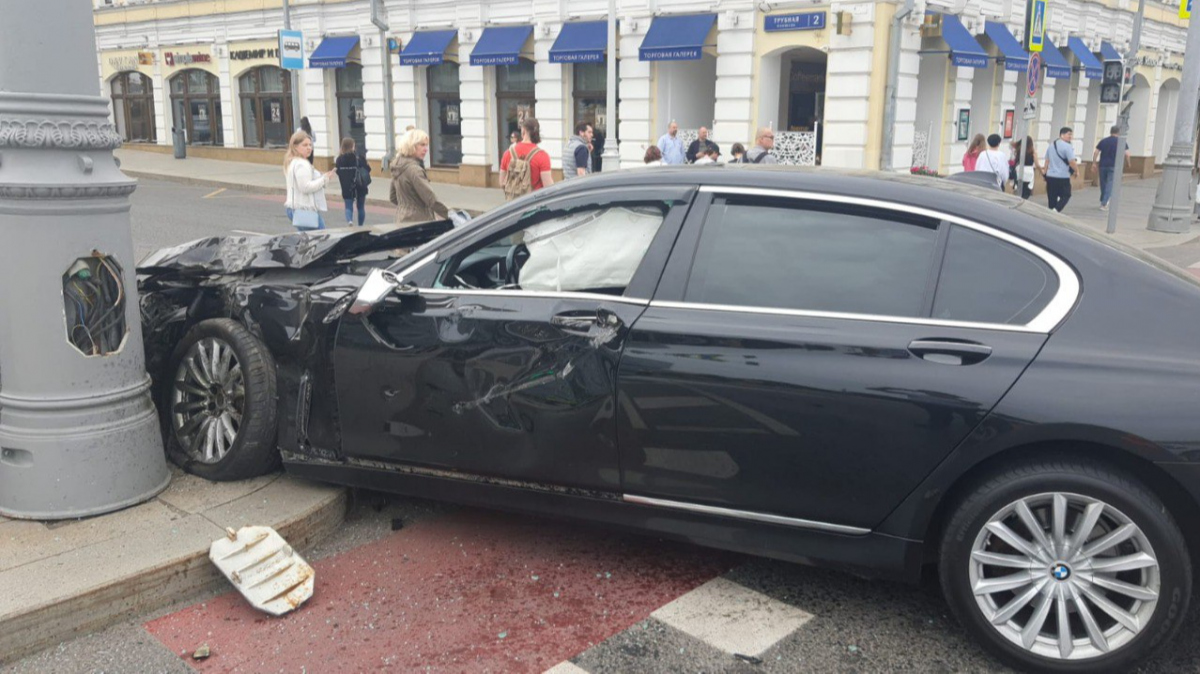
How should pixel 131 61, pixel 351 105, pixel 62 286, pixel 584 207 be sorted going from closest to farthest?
pixel 584 207, pixel 62 286, pixel 351 105, pixel 131 61

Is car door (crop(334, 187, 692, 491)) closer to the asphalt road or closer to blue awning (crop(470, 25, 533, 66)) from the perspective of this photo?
the asphalt road

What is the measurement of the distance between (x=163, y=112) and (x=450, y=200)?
17.1 metres

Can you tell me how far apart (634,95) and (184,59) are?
18.1m

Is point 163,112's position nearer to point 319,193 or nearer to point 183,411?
point 319,193

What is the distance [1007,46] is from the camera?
893 inches

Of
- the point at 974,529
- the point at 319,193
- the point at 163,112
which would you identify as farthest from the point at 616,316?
the point at 163,112

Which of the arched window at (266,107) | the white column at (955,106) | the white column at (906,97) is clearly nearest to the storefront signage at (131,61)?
the arched window at (266,107)

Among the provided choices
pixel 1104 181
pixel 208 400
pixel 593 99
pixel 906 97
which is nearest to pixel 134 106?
pixel 593 99

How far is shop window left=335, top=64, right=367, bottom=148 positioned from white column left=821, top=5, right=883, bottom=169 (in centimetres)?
1374

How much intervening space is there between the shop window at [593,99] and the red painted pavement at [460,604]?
19.8 meters

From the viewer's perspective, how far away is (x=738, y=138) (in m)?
21.0

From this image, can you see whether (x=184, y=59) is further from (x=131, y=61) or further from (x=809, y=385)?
(x=809, y=385)

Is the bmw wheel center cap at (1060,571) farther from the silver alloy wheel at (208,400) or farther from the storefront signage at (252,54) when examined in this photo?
the storefront signage at (252,54)

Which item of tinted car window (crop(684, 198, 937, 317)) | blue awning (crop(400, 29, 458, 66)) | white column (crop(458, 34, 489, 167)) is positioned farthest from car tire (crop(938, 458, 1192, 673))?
blue awning (crop(400, 29, 458, 66))
